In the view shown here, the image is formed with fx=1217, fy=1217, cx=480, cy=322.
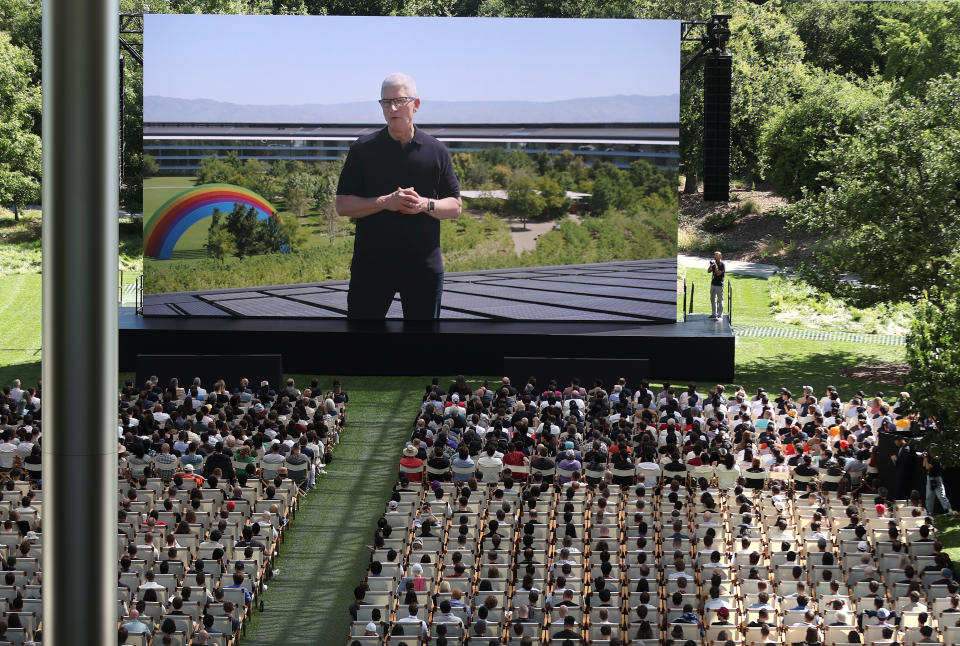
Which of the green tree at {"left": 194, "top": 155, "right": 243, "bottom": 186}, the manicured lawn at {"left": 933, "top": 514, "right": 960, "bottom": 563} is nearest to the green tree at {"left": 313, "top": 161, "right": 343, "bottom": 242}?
the green tree at {"left": 194, "top": 155, "right": 243, "bottom": 186}

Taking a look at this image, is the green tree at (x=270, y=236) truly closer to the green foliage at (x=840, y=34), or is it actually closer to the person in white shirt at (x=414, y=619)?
the person in white shirt at (x=414, y=619)

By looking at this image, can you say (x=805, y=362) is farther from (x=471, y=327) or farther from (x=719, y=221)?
(x=719, y=221)

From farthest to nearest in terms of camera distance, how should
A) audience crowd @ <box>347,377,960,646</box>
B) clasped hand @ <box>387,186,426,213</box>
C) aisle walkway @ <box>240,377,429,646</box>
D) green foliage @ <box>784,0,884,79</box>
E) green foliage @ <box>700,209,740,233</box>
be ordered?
green foliage @ <box>784,0,884,79</box>, green foliage @ <box>700,209,740,233</box>, clasped hand @ <box>387,186,426,213</box>, aisle walkway @ <box>240,377,429,646</box>, audience crowd @ <box>347,377,960,646</box>

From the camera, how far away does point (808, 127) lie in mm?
46406

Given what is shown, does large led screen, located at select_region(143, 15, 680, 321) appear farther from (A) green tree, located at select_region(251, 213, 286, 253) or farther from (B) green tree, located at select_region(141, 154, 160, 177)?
(B) green tree, located at select_region(141, 154, 160, 177)

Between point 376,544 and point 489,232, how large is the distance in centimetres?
1309

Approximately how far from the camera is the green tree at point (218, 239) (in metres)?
28.2

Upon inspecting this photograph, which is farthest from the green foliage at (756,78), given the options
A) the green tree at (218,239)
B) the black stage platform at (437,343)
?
the green tree at (218,239)

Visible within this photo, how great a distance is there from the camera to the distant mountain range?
27.9 meters

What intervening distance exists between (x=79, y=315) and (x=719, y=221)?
4676 centimetres

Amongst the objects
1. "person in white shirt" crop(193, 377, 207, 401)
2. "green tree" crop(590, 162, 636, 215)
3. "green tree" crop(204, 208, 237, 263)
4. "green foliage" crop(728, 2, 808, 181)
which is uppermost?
"green foliage" crop(728, 2, 808, 181)

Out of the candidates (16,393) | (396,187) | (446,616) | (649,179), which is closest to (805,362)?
(649,179)

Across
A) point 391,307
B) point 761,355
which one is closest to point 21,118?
point 391,307

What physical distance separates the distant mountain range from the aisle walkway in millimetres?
6447
